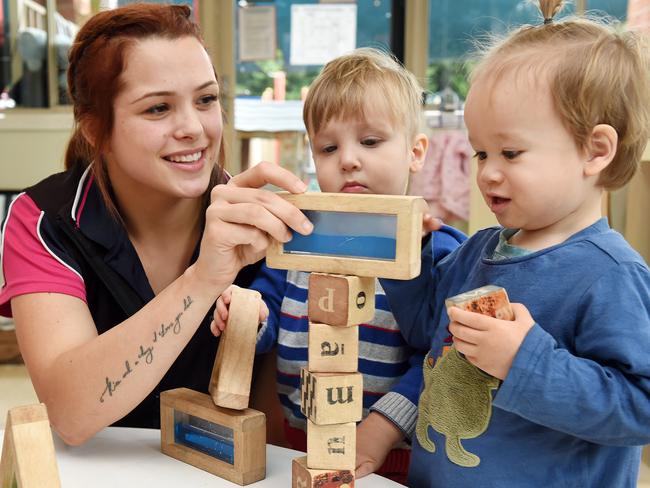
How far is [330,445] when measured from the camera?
0.95m

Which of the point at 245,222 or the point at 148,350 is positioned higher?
the point at 245,222

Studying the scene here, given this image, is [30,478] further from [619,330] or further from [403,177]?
[403,177]

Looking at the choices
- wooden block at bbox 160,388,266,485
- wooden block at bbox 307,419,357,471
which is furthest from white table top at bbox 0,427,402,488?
wooden block at bbox 307,419,357,471

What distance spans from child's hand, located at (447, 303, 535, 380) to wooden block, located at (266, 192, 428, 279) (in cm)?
8

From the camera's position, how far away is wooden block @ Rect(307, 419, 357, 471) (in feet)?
3.11

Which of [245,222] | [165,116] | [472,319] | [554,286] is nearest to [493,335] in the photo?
[472,319]

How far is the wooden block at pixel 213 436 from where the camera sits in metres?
1.04

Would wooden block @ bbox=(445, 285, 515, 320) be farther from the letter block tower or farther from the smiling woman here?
the smiling woman

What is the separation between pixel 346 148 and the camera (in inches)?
51.6

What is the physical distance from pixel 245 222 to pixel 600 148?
1.53 ft

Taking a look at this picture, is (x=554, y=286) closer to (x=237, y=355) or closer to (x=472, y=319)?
(x=472, y=319)

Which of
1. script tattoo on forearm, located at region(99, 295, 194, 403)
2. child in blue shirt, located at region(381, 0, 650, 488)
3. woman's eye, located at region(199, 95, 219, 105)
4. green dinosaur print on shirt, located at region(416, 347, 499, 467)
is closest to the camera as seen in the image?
child in blue shirt, located at region(381, 0, 650, 488)

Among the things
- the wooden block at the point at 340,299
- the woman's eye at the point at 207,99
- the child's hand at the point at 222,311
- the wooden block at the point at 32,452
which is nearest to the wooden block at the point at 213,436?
the child's hand at the point at 222,311

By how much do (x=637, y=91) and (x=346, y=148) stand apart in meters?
0.50
